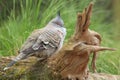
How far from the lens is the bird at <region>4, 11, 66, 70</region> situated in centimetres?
439

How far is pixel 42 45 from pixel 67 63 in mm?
255

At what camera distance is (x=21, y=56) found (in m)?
4.39

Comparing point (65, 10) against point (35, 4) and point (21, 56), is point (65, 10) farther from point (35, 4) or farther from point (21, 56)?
point (21, 56)

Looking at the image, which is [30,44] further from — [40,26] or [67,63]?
[40,26]

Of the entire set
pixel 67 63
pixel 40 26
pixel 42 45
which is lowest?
pixel 67 63

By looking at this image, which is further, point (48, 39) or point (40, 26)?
point (40, 26)

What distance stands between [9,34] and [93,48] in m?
1.64

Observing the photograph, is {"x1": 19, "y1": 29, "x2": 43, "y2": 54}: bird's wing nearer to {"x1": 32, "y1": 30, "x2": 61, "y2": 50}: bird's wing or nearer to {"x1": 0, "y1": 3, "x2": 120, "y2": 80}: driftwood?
{"x1": 32, "y1": 30, "x2": 61, "y2": 50}: bird's wing

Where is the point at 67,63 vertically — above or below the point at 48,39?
below

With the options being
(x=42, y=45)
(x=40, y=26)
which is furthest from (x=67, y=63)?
(x=40, y=26)

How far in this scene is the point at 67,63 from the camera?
444 centimetres

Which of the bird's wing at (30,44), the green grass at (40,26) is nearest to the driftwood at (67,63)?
the bird's wing at (30,44)

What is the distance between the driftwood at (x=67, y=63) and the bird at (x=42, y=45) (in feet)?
0.24

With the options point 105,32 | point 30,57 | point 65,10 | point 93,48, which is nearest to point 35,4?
point 65,10
